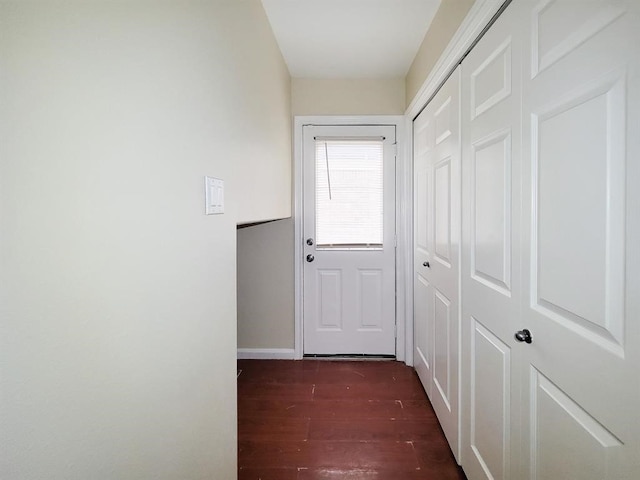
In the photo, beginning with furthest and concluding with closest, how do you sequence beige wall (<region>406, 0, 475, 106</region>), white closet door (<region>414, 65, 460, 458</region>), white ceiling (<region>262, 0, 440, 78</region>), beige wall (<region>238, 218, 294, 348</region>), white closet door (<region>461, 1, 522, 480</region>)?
beige wall (<region>238, 218, 294, 348</region>) → white ceiling (<region>262, 0, 440, 78</region>) → white closet door (<region>414, 65, 460, 458</region>) → beige wall (<region>406, 0, 475, 106</region>) → white closet door (<region>461, 1, 522, 480</region>)

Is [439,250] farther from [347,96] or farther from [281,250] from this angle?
[347,96]

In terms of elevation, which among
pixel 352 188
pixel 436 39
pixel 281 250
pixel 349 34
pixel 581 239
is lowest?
pixel 281 250

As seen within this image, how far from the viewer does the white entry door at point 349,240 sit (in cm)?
298

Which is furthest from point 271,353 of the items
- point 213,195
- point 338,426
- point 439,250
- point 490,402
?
point 213,195

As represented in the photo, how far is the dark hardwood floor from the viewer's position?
1.72 metres

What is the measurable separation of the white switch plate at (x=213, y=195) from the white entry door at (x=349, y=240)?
1.81m

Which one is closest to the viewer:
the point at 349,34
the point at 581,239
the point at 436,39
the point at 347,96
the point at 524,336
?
the point at 581,239

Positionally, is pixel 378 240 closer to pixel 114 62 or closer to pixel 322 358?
pixel 322 358

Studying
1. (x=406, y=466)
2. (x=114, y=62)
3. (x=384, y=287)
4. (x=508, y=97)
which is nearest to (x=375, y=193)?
(x=384, y=287)

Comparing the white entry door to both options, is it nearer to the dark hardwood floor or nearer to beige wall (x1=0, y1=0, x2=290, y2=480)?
the dark hardwood floor

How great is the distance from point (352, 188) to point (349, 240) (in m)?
0.45

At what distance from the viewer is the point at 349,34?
7.41 feet

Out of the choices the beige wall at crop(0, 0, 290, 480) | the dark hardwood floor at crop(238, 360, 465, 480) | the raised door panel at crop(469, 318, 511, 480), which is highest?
the beige wall at crop(0, 0, 290, 480)

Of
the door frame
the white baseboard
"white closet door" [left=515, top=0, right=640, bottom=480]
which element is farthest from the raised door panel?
the white baseboard
